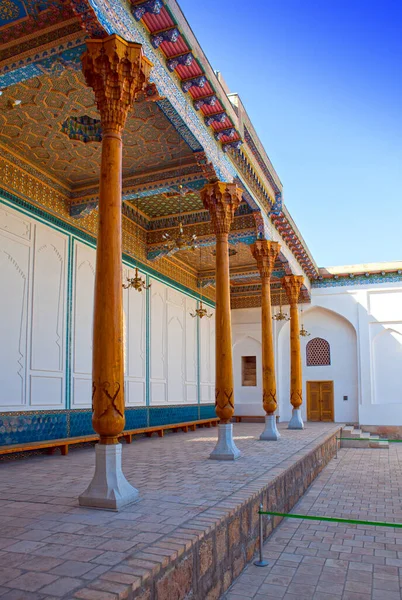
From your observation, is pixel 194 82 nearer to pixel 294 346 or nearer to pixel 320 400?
pixel 294 346

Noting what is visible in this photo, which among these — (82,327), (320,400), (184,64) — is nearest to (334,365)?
(320,400)

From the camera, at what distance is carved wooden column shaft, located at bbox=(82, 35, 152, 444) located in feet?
14.5

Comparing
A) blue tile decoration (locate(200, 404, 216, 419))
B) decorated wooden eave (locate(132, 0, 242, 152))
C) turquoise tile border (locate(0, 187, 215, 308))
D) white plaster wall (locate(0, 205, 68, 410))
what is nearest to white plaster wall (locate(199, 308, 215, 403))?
blue tile decoration (locate(200, 404, 216, 419))

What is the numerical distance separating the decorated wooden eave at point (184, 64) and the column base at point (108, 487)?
4181mm

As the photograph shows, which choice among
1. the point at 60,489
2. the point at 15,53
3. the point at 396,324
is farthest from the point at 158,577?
the point at 396,324

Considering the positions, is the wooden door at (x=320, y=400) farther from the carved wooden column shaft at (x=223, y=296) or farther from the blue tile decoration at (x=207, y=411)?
the carved wooden column shaft at (x=223, y=296)

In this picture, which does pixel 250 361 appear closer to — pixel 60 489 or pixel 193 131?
pixel 193 131

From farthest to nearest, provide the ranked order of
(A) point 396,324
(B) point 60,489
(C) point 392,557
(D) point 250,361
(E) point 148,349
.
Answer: (D) point 250,361
(A) point 396,324
(E) point 148,349
(B) point 60,489
(C) point 392,557

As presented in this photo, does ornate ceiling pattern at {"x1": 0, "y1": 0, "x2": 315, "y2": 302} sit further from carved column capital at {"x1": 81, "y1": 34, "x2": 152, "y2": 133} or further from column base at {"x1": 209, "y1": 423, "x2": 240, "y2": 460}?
column base at {"x1": 209, "y1": 423, "x2": 240, "y2": 460}

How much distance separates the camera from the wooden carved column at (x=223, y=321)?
7.31 meters

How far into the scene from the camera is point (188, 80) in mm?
6426

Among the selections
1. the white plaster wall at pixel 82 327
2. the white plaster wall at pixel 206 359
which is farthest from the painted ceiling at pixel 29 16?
the white plaster wall at pixel 206 359

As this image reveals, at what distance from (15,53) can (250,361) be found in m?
14.7

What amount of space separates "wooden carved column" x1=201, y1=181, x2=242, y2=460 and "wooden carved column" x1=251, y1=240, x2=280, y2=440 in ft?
8.90
